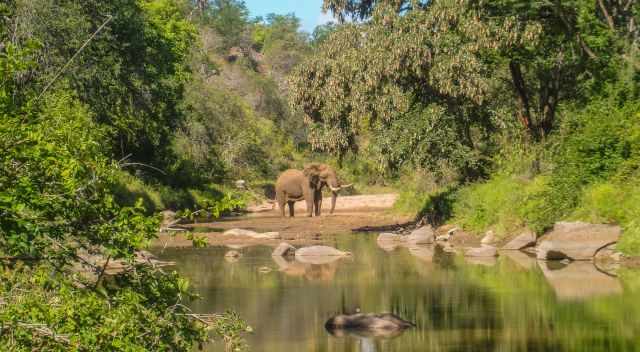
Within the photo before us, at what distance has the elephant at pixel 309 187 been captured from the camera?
149ft

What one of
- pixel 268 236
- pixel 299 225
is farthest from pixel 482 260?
pixel 299 225

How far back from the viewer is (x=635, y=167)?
2503 cm

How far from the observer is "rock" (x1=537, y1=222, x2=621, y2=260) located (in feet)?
78.1

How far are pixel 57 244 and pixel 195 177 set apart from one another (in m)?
41.5

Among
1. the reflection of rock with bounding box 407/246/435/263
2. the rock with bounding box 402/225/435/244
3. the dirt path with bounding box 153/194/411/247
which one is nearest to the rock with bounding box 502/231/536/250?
the reflection of rock with bounding box 407/246/435/263

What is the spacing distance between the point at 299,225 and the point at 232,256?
1175cm

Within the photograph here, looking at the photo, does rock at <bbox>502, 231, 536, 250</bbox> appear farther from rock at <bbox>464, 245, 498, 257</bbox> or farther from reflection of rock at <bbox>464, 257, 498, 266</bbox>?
reflection of rock at <bbox>464, 257, 498, 266</bbox>

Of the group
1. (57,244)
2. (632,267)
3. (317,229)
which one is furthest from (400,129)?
(57,244)

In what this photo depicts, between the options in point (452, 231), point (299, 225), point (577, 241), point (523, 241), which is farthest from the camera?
point (299, 225)

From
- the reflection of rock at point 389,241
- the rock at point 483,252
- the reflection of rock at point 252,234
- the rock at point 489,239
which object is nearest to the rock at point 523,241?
the rock at point 483,252

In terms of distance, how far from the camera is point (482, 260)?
82.4 ft

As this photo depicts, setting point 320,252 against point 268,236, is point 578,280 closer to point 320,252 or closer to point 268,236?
point 320,252

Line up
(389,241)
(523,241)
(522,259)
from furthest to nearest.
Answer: (389,241) < (523,241) < (522,259)

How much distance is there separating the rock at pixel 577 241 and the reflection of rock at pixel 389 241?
619 centimetres
